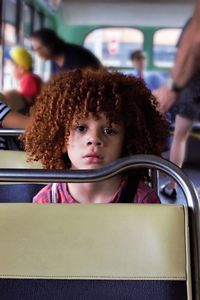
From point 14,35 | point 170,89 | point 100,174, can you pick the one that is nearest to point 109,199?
point 100,174

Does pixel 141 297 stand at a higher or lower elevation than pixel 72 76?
lower

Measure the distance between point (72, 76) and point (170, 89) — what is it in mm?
734

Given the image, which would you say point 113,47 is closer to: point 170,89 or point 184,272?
point 170,89

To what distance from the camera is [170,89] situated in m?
2.10

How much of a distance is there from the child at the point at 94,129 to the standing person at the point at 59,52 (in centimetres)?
216

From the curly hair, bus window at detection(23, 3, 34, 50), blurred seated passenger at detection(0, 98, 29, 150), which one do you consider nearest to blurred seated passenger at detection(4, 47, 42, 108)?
bus window at detection(23, 3, 34, 50)

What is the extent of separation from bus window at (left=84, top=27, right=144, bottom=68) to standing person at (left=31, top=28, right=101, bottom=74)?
417 centimetres

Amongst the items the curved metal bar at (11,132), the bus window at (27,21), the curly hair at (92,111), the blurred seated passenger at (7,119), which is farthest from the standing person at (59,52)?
the bus window at (27,21)

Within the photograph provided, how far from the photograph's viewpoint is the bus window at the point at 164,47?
318 inches

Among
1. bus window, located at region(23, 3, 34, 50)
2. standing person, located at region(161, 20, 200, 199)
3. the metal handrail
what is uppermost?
bus window, located at region(23, 3, 34, 50)

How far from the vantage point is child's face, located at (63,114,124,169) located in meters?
1.31

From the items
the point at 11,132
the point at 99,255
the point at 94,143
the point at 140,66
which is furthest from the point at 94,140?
the point at 140,66

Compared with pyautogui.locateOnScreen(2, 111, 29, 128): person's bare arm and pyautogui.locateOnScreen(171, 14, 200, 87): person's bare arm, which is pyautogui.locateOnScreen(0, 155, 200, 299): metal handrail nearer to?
pyautogui.locateOnScreen(2, 111, 29, 128): person's bare arm

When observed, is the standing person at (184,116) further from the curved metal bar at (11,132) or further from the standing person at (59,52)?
the curved metal bar at (11,132)
